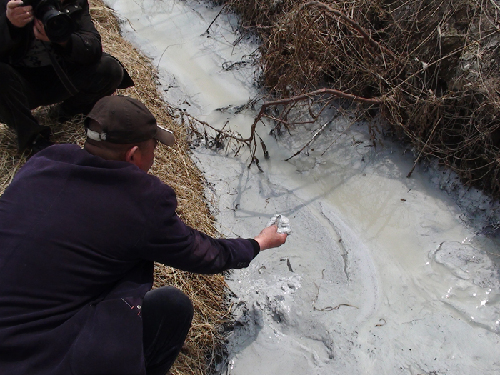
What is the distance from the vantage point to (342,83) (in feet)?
10.4

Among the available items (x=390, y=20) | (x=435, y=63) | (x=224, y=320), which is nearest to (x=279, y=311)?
(x=224, y=320)

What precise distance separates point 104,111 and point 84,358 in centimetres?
73

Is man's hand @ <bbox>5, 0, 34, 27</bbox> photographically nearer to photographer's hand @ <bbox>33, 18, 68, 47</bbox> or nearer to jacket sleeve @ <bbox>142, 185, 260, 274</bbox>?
photographer's hand @ <bbox>33, 18, 68, 47</bbox>

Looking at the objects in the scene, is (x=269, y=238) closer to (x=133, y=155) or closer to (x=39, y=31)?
(x=133, y=155)

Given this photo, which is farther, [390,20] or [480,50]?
[390,20]

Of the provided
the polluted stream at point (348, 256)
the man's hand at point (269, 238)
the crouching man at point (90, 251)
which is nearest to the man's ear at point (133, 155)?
the crouching man at point (90, 251)

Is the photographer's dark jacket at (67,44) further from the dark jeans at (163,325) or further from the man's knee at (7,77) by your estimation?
the dark jeans at (163,325)

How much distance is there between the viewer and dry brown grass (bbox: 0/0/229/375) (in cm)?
202

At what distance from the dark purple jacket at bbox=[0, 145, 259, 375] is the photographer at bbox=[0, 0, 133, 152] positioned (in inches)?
43.4

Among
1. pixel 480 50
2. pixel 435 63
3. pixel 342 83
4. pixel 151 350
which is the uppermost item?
pixel 480 50

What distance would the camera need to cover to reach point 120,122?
135 cm

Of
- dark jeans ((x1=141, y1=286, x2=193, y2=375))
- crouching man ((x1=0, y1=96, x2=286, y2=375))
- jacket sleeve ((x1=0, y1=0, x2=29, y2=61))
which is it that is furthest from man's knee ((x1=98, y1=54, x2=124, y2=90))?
dark jeans ((x1=141, y1=286, x2=193, y2=375))

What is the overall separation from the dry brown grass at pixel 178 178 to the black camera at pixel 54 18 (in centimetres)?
70

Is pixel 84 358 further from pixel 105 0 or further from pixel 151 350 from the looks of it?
pixel 105 0
